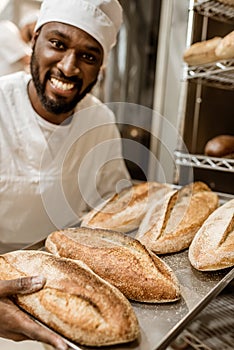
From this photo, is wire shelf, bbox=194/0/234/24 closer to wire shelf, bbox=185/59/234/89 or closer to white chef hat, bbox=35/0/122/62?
wire shelf, bbox=185/59/234/89

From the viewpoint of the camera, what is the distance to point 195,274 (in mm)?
774

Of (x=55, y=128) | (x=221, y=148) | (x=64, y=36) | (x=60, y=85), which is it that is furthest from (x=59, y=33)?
(x=221, y=148)

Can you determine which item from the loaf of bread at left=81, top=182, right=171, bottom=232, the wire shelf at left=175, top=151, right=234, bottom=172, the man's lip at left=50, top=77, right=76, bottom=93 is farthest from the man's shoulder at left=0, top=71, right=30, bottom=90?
the wire shelf at left=175, top=151, right=234, bottom=172

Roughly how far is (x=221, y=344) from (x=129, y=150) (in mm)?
718

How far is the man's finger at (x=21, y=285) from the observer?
0.58 m

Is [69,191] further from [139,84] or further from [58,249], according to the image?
[139,84]

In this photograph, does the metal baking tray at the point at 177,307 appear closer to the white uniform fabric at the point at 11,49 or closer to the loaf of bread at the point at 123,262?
the loaf of bread at the point at 123,262

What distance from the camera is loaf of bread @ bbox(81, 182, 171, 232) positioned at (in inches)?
37.5

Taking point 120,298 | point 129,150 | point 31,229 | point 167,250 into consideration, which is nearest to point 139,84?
point 129,150

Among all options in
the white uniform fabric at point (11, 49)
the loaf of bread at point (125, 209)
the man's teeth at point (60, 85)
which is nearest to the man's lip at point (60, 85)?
the man's teeth at point (60, 85)

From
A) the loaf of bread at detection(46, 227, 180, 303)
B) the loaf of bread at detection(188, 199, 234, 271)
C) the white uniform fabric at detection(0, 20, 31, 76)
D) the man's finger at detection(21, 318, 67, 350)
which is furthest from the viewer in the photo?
the white uniform fabric at detection(0, 20, 31, 76)

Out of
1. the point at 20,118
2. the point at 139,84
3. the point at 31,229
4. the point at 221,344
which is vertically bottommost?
the point at 221,344

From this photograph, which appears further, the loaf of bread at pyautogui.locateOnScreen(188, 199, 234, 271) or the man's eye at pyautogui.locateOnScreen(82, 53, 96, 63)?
the man's eye at pyautogui.locateOnScreen(82, 53, 96, 63)

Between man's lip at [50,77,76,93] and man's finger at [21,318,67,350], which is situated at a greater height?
man's lip at [50,77,76,93]
